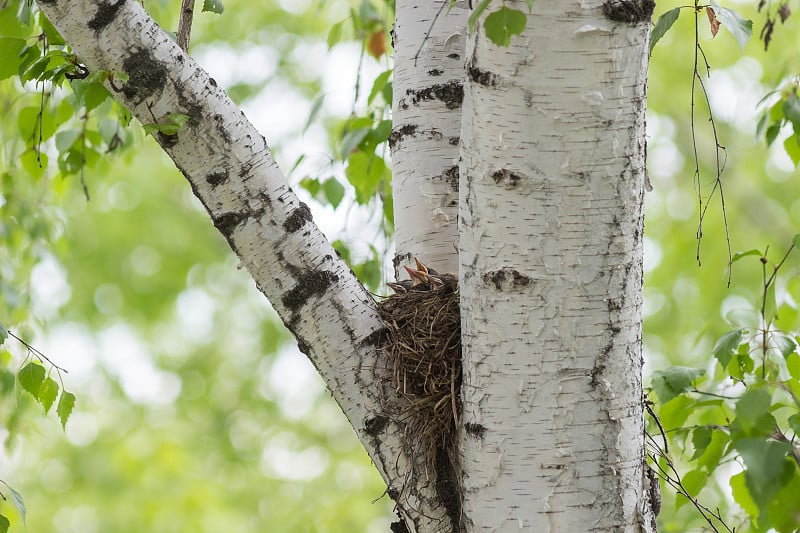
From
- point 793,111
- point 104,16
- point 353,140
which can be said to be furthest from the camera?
point 353,140

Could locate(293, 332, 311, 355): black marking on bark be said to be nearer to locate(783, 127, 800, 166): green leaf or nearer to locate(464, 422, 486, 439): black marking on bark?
locate(464, 422, 486, 439): black marking on bark

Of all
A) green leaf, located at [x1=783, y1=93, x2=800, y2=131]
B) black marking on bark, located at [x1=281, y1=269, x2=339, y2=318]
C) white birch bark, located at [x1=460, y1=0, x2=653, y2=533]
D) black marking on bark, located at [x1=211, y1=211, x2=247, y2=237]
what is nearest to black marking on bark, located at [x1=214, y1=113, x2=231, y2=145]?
black marking on bark, located at [x1=211, y1=211, x2=247, y2=237]

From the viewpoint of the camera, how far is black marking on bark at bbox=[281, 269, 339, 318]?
44.9 inches

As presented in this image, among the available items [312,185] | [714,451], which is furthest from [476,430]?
[312,185]

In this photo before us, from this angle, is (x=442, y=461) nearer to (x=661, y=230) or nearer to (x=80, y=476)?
(x=661, y=230)

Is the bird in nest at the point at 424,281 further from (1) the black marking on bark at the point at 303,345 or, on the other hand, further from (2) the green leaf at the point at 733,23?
(2) the green leaf at the point at 733,23

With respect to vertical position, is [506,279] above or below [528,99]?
below

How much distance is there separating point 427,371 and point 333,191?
1.02 m

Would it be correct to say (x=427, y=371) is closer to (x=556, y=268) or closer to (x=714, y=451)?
(x=556, y=268)

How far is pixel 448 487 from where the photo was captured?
115cm

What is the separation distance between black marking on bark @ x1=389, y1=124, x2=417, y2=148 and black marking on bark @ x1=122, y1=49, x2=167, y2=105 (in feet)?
1.65

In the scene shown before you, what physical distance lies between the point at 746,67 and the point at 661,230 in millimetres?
1463

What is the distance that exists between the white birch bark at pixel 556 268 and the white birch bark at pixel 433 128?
0.33 metres

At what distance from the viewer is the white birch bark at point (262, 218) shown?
1075 mm
